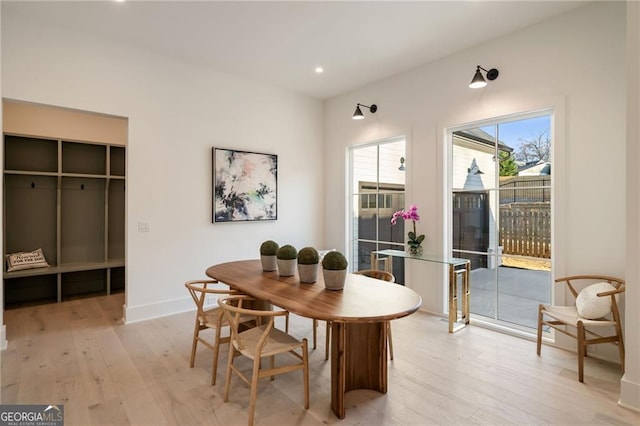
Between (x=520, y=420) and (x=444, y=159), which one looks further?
(x=444, y=159)

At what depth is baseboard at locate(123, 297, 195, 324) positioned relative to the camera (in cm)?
382

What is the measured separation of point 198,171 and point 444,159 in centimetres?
303

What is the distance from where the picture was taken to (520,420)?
6.86 feet

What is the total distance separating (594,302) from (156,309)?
14.1 feet

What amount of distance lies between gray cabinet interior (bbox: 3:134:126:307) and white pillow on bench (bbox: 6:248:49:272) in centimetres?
9

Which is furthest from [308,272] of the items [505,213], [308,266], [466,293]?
[505,213]

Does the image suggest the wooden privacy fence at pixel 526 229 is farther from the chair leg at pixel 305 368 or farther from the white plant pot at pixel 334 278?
the chair leg at pixel 305 368

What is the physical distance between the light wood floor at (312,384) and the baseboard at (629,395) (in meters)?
0.05

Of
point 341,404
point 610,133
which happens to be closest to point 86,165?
point 341,404

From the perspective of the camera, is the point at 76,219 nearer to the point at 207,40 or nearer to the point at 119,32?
the point at 119,32

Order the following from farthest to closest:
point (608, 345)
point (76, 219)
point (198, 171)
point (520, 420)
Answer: point (76, 219), point (198, 171), point (608, 345), point (520, 420)

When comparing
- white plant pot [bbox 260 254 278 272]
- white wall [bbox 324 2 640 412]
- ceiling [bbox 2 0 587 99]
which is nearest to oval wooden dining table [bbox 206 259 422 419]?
white plant pot [bbox 260 254 278 272]

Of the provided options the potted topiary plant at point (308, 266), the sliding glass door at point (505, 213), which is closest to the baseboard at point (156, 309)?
the potted topiary plant at point (308, 266)

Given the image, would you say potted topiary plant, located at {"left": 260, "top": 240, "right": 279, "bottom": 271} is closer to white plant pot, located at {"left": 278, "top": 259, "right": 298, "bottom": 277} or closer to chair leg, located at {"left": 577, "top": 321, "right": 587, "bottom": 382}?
white plant pot, located at {"left": 278, "top": 259, "right": 298, "bottom": 277}
